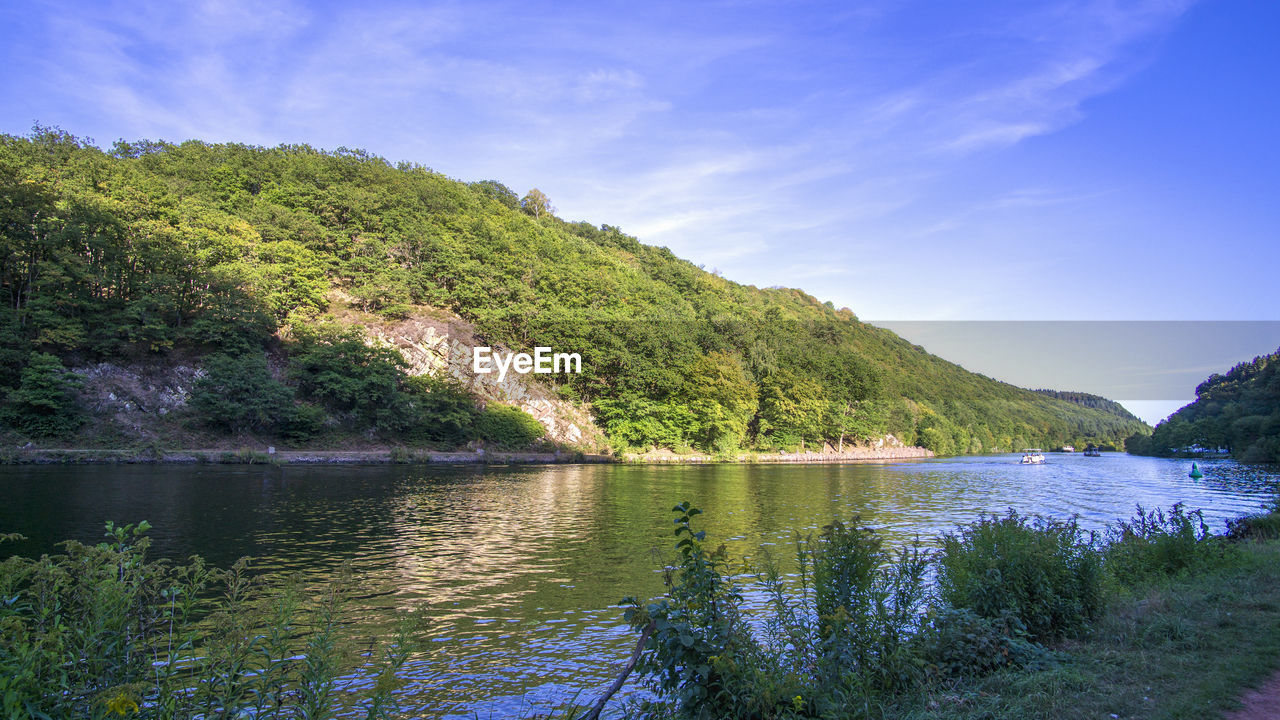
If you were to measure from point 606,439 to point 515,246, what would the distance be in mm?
38532

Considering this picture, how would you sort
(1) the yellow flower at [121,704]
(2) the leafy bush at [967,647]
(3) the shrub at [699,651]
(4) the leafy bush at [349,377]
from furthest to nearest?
1. (4) the leafy bush at [349,377]
2. (2) the leafy bush at [967,647]
3. (3) the shrub at [699,651]
4. (1) the yellow flower at [121,704]

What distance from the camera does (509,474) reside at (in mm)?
47625

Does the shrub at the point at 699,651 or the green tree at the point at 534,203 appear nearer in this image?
the shrub at the point at 699,651

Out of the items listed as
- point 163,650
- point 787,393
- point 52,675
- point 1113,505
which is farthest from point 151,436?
point 787,393

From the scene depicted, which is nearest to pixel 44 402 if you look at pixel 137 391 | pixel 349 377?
pixel 137 391

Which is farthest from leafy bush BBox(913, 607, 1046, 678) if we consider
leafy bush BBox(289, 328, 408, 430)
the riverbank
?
leafy bush BBox(289, 328, 408, 430)

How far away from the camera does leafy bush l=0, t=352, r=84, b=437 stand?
43.2m

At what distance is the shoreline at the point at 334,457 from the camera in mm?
41344

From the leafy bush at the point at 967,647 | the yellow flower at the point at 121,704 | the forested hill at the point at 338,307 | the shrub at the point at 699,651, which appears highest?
the forested hill at the point at 338,307

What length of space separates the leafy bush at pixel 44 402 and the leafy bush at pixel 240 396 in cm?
761

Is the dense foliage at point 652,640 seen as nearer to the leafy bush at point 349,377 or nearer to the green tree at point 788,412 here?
the leafy bush at point 349,377

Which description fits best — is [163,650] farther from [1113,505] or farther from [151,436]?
[151,436]

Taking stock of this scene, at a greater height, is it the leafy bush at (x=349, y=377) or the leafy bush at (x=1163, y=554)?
the leafy bush at (x=349, y=377)

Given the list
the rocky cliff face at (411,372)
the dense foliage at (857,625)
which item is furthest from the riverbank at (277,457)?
the dense foliage at (857,625)
